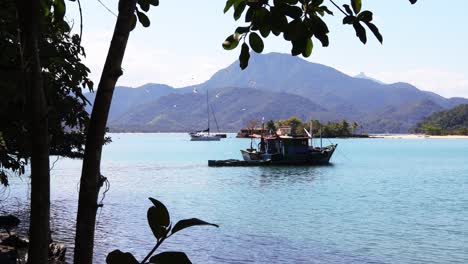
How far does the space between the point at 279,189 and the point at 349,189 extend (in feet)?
21.5

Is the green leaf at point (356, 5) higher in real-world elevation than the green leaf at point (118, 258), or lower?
higher

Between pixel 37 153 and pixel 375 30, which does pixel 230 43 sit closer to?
pixel 375 30

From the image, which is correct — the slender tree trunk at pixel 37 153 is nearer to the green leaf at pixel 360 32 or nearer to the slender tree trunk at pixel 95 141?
the slender tree trunk at pixel 95 141

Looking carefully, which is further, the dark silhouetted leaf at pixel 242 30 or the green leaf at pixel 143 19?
the green leaf at pixel 143 19

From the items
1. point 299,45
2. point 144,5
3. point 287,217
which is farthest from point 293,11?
point 287,217

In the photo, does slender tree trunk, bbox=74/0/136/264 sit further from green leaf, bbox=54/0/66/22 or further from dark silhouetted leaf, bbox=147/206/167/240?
green leaf, bbox=54/0/66/22

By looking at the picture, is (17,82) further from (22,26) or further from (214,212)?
(214,212)

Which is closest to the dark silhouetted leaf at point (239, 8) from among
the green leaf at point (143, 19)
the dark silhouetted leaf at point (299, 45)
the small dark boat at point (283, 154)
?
the dark silhouetted leaf at point (299, 45)

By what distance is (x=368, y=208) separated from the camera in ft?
122

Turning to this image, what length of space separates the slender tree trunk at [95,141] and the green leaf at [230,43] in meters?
0.52

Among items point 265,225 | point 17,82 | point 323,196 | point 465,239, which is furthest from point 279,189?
point 17,82

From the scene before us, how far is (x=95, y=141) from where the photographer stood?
63.5 inches

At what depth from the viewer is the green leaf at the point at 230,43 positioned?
210 centimetres

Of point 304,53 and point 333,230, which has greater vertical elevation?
point 304,53
